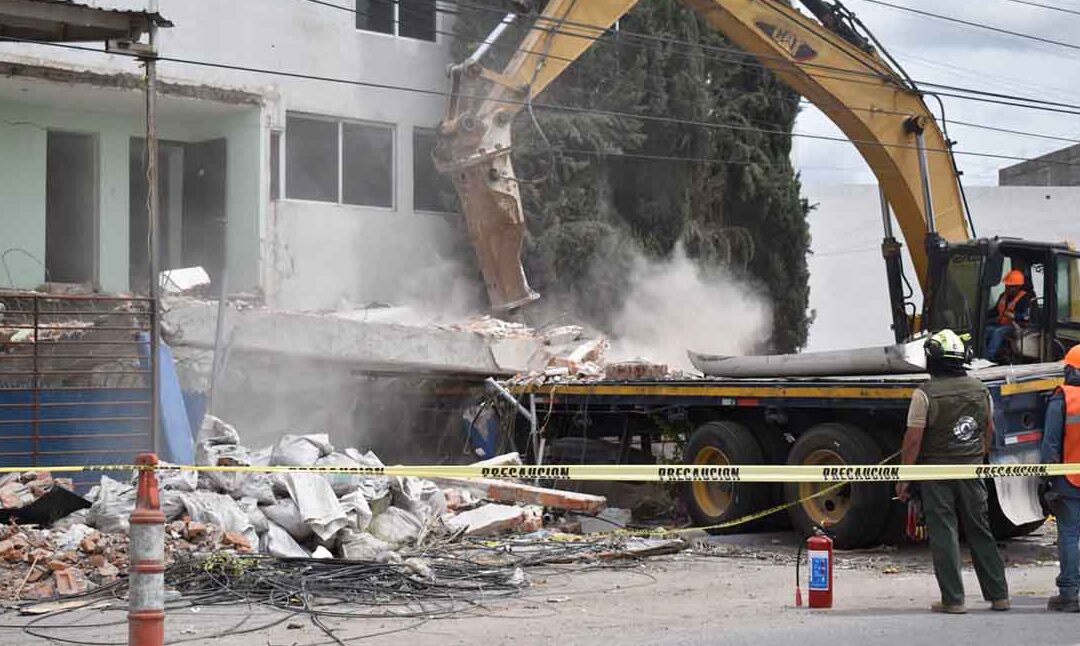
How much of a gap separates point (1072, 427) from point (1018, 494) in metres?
2.94

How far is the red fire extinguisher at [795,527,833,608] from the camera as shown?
28.9 ft

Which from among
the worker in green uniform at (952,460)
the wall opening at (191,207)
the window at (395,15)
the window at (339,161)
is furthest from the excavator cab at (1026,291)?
the wall opening at (191,207)

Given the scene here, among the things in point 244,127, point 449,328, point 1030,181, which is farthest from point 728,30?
point 1030,181

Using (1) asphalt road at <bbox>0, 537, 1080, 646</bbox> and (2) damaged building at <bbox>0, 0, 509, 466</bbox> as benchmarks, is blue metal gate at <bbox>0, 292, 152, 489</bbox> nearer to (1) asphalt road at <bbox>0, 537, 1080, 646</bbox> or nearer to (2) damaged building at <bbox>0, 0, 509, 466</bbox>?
(2) damaged building at <bbox>0, 0, 509, 466</bbox>

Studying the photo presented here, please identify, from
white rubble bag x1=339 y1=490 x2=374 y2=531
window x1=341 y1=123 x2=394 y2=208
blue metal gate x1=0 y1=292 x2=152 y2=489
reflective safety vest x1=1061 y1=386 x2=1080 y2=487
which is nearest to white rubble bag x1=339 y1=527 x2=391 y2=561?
white rubble bag x1=339 y1=490 x2=374 y2=531

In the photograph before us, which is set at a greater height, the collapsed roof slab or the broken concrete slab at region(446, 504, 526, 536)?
the collapsed roof slab

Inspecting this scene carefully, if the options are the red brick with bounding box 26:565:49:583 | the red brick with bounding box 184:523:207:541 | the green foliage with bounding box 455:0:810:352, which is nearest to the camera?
the red brick with bounding box 26:565:49:583

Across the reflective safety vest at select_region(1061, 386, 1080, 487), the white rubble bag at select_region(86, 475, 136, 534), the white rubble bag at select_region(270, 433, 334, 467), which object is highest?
the reflective safety vest at select_region(1061, 386, 1080, 487)

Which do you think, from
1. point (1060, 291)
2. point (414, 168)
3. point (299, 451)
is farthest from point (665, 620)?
point (414, 168)

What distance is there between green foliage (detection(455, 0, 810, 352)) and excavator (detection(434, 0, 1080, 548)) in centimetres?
337

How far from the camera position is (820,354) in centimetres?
1349

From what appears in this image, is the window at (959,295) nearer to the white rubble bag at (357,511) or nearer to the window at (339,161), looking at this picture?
the white rubble bag at (357,511)

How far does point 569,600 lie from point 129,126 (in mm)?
14474

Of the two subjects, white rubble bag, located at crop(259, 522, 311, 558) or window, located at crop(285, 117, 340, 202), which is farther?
window, located at crop(285, 117, 340, 202)
